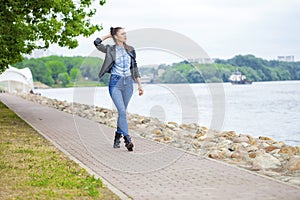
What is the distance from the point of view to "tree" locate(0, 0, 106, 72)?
16.8 metres

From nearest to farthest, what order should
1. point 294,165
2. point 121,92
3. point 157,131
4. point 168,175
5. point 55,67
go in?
1. point 168,175
2. point 294,165
3. point 121,92
4. point 157,131
5. point 55,67

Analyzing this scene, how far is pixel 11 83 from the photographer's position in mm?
74812

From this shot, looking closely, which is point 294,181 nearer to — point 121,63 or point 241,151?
point 241,151

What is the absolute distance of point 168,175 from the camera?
7941 mm

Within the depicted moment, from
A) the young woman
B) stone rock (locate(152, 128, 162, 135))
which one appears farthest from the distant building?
stone rock (locate(152, 128, 162, 135))

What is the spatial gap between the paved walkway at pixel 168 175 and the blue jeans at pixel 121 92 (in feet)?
2.22

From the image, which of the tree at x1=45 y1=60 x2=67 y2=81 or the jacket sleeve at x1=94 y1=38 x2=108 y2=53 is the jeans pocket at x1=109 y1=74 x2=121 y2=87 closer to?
the jacket sleeve at x1=94 y1=38 x2=108 y2=53

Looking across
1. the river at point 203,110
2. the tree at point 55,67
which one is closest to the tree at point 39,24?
the river at point 203,110

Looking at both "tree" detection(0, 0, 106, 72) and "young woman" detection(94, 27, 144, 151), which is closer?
"young woman" detection(94, 27, 144, 151)

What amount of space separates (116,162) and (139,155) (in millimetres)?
965

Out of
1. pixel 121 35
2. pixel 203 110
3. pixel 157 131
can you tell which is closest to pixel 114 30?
pixel 121 35

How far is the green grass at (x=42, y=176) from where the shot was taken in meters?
6.64

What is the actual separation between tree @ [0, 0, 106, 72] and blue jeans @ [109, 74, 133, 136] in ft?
23.6

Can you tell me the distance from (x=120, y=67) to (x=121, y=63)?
79 millimetres
